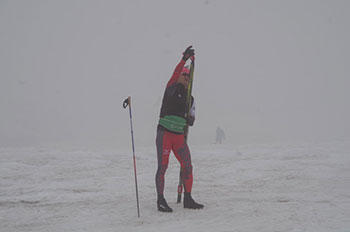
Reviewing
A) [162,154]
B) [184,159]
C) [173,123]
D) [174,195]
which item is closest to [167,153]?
[162,154]

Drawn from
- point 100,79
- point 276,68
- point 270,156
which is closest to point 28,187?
point 270,156

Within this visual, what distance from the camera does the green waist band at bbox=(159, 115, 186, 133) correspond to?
4.46 m

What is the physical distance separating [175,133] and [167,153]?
31 centimetres

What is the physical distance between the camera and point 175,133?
14.8 feet

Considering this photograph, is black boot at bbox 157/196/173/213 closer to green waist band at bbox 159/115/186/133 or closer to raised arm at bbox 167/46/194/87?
green waist band at bbox 159/115/186/133

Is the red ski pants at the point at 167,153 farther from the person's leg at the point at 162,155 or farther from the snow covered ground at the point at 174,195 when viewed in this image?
the snow covered ground at the point at 174,195

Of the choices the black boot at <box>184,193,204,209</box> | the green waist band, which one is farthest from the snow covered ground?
the green waist band

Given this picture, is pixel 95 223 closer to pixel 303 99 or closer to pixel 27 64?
pixel 303 99

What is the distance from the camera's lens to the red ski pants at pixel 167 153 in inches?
175

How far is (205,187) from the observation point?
5.96 meters

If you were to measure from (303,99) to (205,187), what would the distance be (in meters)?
119

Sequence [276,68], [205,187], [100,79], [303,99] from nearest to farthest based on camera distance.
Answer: [205,187], [303,99], [100,79], [276,68]

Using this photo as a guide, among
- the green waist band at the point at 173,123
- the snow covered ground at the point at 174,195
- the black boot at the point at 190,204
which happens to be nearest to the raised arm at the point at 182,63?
the green waist band at the point at 173,123

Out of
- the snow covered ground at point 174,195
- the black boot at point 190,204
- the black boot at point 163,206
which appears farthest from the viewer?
the black boot at point 190,204
